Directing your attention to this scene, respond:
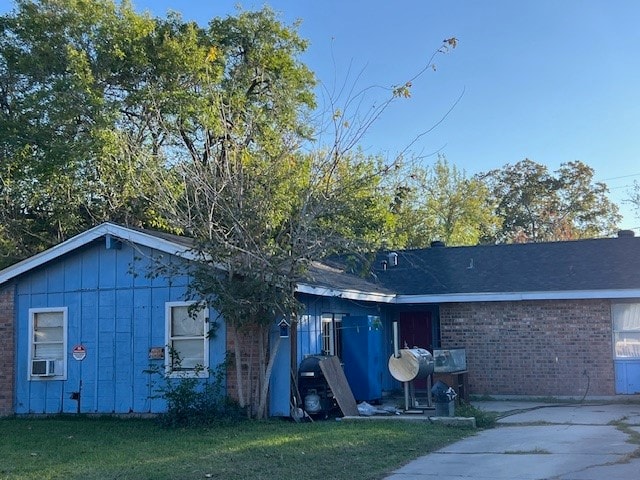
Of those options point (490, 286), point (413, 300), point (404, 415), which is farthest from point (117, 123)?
point (404, 415)

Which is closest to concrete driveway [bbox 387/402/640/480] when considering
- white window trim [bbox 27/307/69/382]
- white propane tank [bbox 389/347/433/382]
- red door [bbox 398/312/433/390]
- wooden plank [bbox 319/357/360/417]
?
white propane tank [bbox 389/347/433/382]

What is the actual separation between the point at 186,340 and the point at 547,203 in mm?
39425

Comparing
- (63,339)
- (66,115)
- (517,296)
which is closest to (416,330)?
(517,296)

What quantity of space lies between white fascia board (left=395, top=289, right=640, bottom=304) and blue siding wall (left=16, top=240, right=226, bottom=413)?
6203mm

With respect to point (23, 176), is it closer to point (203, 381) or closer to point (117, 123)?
point (117, 123)

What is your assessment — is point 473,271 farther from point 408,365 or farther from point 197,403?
point 197,403

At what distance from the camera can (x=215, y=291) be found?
1337cm

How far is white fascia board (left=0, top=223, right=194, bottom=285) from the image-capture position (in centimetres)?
1486

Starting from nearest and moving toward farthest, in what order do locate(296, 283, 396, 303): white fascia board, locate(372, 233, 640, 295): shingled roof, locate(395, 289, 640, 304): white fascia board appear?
locate(296, 283, 396, 303): white fascia board < locate(395, 289, 640, 304): white fascia board < locate(372, 233, 640, 295): shingled roof

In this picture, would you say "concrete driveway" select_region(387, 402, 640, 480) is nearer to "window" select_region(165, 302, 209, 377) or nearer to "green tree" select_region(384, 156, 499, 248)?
"window" select_region(165, 302, 209, 377)

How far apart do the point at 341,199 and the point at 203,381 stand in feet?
14.5

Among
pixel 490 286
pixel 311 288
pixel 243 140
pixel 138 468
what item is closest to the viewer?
pixel 138 468

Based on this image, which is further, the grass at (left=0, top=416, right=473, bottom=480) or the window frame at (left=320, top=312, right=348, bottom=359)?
the window frame at (left=320, top=312, right=348, bottom=359)

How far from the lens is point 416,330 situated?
2056 cm
